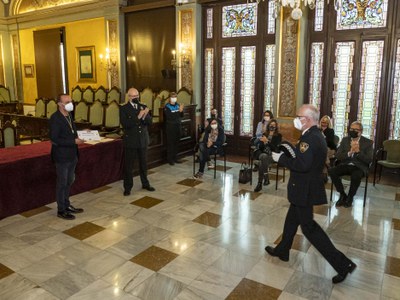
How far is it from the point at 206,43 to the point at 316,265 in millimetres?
5978

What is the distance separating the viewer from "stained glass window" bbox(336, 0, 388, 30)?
6.06 m

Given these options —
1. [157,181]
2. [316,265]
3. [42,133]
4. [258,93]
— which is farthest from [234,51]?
[316,265]

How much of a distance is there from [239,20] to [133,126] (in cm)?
392

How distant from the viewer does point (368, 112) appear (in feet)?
21.0

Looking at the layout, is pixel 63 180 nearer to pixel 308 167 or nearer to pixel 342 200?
pixel 308 167

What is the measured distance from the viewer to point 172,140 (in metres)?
7.04

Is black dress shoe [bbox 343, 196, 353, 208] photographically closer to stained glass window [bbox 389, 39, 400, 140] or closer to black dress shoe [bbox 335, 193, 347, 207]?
black dress shoe [bbox 335, 193, 347, 207]

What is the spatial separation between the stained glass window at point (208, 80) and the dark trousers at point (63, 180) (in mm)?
4478

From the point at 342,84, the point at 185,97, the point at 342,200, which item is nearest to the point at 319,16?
the point at 342,84

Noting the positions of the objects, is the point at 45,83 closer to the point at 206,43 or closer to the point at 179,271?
the point at 206,43

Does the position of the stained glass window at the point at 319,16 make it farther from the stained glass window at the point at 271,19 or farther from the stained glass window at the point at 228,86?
the stained glass window at the point at 228,86

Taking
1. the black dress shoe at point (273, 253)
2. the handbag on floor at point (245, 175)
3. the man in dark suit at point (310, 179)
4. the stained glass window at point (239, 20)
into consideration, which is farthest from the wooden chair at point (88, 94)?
the man in dark suit at point (310, 179)

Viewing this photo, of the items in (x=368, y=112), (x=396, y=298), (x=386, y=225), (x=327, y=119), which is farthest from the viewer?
(x=368, y=112)

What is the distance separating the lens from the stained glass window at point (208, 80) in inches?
320
